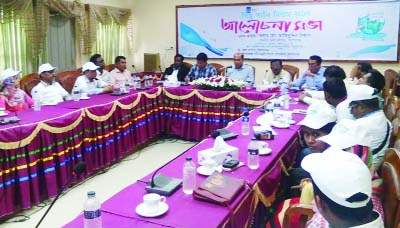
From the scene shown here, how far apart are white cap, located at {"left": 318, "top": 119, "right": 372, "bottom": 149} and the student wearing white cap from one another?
308 cm

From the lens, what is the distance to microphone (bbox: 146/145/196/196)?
1720 mm

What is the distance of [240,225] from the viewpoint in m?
1.75

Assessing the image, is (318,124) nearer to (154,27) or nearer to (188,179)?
(188,179)

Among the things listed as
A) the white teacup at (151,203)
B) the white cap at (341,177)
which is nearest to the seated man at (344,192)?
the white cap at (341,177)

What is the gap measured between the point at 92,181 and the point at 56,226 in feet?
2.93

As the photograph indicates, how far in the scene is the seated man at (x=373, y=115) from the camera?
220 cm

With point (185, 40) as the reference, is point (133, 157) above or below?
below

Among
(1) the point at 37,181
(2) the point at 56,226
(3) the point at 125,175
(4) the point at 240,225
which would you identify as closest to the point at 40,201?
(1) the point at 37,181

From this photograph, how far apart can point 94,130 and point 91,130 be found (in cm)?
4

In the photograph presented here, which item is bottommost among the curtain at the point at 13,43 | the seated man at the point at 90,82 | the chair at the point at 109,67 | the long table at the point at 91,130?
the long table at the point at 91,130

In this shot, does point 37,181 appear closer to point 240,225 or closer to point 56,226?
point 56,226

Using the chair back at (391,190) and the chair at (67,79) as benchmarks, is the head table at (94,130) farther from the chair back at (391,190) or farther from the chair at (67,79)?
the chair at (67,79)

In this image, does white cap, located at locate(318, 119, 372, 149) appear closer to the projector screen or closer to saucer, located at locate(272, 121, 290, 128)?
saucer, located at locate(272, 121, 290, 128)

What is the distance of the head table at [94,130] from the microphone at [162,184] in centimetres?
27
